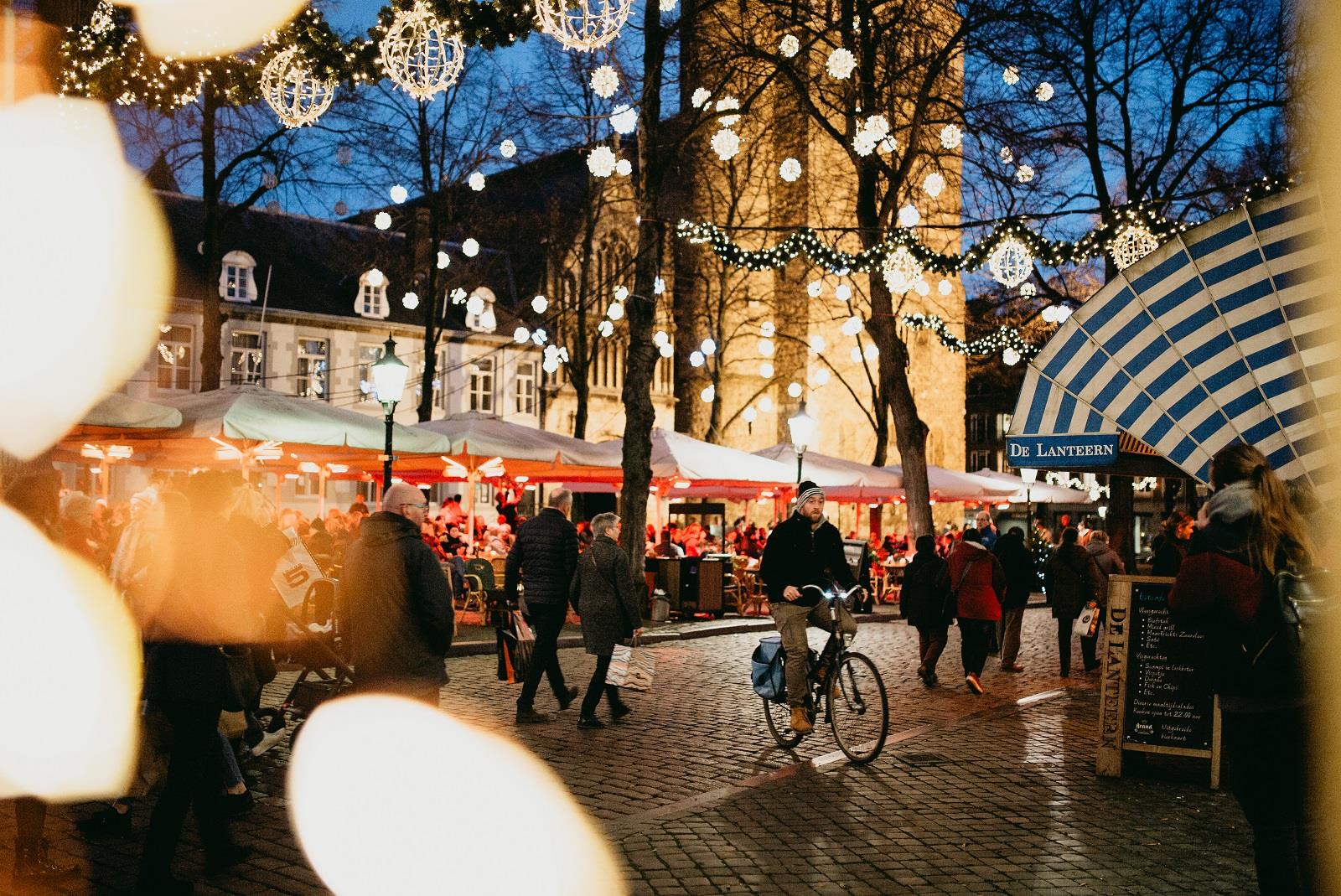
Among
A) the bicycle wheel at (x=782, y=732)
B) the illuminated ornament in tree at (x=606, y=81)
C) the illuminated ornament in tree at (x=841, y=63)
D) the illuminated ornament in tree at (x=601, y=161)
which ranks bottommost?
the bicycle wheel at (x=782, y=732)

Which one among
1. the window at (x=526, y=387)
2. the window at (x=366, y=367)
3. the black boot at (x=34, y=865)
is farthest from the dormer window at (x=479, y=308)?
the black boot at (x=34, y=865)

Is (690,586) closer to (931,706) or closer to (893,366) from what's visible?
(893,366)

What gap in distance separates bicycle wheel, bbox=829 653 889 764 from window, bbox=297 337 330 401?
3728 cm

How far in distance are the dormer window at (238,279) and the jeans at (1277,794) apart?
4272 centimetres

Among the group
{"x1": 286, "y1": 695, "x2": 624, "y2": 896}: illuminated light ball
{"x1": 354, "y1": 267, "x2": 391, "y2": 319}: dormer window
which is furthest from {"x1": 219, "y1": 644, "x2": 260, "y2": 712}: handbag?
{"x1": 354, "y1": 267, "x2": 391, "y2": 319}: dormer window

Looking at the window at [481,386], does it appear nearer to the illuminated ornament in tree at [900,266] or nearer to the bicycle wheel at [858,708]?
the illuminated ornament in tree at [900,266]

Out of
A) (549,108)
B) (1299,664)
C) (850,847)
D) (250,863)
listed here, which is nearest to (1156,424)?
(850,847)

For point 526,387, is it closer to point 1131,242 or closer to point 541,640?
point 1131,242

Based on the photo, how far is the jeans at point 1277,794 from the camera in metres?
4.41

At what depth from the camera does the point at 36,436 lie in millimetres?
6566

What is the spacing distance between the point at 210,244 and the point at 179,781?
70.5 ft

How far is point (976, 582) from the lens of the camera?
13414mm

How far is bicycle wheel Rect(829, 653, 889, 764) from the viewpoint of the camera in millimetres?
9164

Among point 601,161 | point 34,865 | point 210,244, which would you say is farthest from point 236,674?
point 210,244
